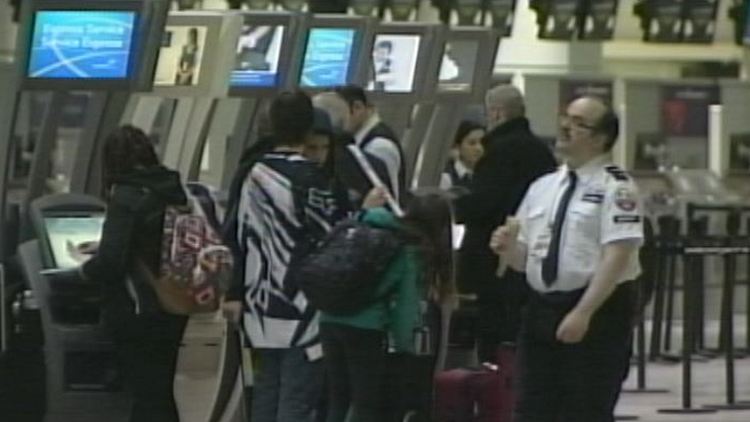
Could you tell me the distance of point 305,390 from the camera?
26.0ft

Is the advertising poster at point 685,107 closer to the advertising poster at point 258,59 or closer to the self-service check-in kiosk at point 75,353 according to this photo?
the advertising poster at point 258,59

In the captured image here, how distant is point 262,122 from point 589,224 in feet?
6.47

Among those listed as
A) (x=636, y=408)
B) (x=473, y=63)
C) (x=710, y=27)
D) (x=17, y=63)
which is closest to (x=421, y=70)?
(x=473, y=63)

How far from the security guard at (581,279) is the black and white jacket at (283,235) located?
2.63ft

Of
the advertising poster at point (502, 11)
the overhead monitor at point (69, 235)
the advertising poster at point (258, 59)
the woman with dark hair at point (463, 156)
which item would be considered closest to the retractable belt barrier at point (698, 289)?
the woman with dark hair at point (463, 156)

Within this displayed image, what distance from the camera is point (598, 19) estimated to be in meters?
20.3

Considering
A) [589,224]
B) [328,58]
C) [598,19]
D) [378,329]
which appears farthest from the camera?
[598,19]

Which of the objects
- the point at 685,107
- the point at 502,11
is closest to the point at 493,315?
the point at 685,107

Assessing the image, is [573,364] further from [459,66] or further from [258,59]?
[459,66]

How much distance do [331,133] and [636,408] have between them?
4884mm

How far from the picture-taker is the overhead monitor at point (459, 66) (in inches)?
490

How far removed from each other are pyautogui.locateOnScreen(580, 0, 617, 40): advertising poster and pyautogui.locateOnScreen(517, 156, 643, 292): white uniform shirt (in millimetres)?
12941

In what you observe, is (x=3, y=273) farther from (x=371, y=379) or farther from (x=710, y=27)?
(x=710, y=27)

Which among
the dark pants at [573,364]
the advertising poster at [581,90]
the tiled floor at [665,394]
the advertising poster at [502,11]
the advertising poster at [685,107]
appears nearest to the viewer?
the dark pants at [573,364]
